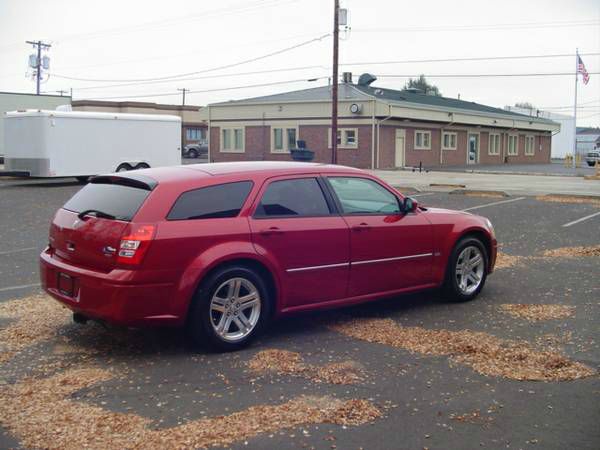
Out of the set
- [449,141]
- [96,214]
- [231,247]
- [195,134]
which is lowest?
[231,247]

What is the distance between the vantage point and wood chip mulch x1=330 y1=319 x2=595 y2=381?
18.2ft

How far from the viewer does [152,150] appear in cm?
2956

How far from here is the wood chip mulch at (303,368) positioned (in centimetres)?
538

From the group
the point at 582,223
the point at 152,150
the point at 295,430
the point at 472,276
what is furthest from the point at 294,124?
the point at 295,430

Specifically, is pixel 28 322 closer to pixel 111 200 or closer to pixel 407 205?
pixel 111 200

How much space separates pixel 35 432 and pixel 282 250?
2.66m

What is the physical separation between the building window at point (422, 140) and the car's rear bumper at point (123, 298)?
44842mm

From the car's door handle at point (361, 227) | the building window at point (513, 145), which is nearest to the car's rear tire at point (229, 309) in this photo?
the car's door handle at point (361, 227)

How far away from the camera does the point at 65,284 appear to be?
6.17m

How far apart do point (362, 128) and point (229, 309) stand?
1612 inches

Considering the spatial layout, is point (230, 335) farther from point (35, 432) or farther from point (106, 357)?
point (35, 432)

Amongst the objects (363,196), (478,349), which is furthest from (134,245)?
(478,349)

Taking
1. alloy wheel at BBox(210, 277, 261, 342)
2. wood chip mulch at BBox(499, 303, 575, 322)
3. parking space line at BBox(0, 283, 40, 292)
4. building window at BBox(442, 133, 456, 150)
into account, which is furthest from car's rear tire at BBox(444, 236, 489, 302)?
building window at BBox(442, 133, 456, 150)

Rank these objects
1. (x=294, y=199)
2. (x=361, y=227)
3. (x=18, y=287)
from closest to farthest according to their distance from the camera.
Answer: (x=294, y=199)
(x=361, y=227)
(x=18, y=287)
